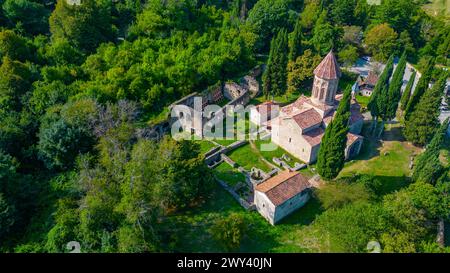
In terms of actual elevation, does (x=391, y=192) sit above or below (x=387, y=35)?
below

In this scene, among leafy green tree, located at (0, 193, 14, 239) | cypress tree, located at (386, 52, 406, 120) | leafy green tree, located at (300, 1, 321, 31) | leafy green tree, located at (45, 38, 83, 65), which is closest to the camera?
leafy green tree, located at (0, 193, 14, 239)

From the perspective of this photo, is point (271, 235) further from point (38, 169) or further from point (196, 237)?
point (38, 169)

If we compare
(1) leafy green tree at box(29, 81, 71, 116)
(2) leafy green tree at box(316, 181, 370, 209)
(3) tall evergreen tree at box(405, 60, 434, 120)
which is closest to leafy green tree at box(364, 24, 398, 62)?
(3) tall evergreen tree at box(405, 60, 434, 120)

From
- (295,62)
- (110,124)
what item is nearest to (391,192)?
(295,62)

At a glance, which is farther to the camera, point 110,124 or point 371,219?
point 110,124

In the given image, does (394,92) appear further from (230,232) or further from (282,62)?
(230,232)

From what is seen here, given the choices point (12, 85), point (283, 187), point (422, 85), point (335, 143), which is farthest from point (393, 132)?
point (12, 85)

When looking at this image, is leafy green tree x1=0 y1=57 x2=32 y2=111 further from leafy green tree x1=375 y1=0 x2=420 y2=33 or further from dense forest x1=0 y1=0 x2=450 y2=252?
leafy green tree x1=375 y1=0 x2=420 y2=33
